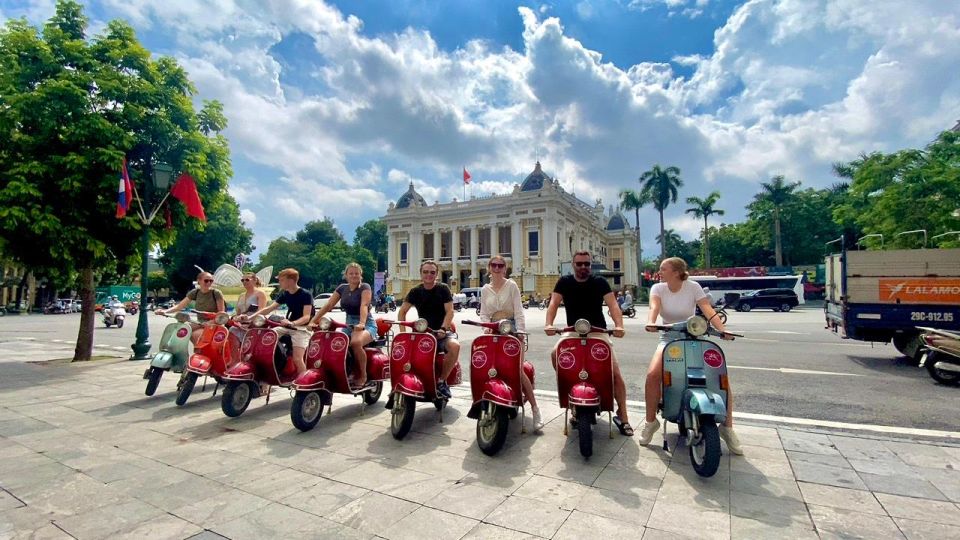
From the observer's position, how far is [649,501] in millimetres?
3037

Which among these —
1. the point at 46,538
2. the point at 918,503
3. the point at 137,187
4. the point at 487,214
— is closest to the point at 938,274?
the point at 918,503

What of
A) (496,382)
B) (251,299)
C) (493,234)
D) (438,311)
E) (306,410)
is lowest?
(306,410)

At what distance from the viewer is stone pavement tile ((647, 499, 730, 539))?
2.65m

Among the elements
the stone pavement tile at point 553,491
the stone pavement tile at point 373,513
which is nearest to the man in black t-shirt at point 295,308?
the stone pavement tile at point 373,513

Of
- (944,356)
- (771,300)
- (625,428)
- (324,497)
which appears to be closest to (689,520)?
(625,428)

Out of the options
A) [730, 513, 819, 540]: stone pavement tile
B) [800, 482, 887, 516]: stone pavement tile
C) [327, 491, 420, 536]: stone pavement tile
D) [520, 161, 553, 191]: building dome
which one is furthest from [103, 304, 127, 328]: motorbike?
[520, 161, 553, 191]: building dome

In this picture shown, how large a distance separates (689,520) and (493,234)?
5540 cm

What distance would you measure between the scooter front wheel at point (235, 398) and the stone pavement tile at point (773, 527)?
4876 millimetres

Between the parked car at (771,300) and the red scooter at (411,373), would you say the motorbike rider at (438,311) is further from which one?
the parked car at (771,300)

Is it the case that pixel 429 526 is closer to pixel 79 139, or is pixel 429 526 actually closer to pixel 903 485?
pixel 903 485

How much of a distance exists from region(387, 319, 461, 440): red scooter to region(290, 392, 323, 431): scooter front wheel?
0.76 m

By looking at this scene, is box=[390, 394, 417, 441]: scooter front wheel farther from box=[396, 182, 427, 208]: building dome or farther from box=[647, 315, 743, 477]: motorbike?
box=[396, 182, 427, 208]: building dome

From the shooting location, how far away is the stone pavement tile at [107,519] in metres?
2.67

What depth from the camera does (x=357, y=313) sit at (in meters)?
5.55
